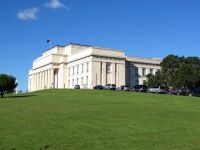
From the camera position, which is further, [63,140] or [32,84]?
[32,84]

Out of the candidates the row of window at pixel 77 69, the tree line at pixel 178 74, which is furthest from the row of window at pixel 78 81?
the tree line at pixel 178 74

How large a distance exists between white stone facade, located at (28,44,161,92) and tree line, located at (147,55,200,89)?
48.7 ft

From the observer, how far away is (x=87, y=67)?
388 ft

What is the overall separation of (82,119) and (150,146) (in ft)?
26.8

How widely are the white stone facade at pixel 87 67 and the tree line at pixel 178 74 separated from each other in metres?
14.8

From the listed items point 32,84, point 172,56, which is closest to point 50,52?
point 32,84

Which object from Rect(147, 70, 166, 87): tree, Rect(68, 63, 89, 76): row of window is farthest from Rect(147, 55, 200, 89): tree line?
Rect(68, 63, 89, 76): row of window

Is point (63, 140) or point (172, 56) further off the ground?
point (172, 56)

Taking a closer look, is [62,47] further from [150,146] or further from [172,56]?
[150,146]

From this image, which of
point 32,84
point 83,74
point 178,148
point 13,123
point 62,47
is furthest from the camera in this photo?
point 32,84

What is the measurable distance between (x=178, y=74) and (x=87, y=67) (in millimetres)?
29944

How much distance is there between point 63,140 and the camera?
57.3 ft

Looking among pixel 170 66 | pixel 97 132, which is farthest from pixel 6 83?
pixel 170 66

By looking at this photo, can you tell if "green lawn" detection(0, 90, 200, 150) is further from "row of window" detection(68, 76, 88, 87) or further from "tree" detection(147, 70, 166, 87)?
"row of window" detection(68, 76, 88, 87)
